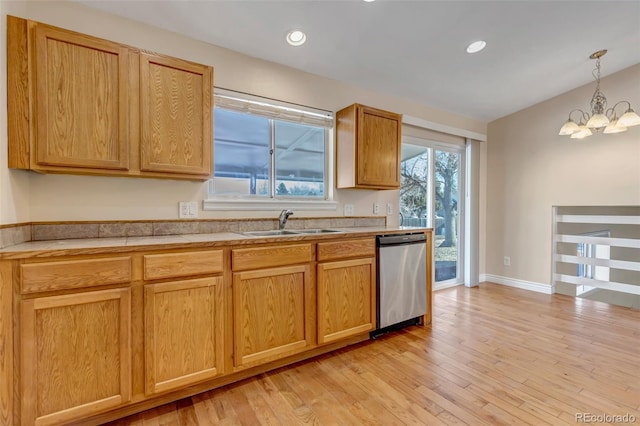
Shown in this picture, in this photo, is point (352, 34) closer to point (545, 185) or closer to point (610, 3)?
point (610, 3)

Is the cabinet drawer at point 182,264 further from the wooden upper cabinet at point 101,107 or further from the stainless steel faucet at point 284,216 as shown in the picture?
the stainless steel faucet at point 284,216

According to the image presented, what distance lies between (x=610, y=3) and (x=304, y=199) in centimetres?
296

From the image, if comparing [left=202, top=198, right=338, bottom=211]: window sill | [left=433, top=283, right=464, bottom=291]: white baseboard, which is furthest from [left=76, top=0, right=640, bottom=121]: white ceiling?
[left=433, top=283, right=464, bottom=291]: white baseboard

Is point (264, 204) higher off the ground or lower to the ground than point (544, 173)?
lower

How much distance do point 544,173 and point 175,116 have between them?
443cm

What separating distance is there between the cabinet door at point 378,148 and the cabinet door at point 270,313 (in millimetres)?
1210

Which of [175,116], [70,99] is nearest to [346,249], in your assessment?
[175,116]


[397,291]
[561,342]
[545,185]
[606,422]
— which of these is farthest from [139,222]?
[545,185]

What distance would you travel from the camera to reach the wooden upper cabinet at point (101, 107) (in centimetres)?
160

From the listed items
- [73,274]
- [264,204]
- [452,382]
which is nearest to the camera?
[73,274]

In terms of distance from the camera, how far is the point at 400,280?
2754 millimetres

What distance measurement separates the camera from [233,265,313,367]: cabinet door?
77.1 inches

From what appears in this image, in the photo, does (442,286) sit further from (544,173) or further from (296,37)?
(296,37)

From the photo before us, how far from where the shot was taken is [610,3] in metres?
2.43
